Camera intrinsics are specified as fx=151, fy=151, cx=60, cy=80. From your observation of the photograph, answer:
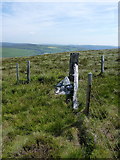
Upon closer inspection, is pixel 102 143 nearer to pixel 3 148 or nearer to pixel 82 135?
pixel 82 135

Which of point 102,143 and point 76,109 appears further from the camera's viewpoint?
point 76,109

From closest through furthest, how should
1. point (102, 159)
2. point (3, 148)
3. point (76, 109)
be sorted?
point (102, 159) → point (3, 148) → point (76, 109)

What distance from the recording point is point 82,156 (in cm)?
489

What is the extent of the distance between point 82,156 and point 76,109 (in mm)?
3022

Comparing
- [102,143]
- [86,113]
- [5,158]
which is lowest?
[5,158]

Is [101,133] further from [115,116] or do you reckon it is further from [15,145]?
[15,145]

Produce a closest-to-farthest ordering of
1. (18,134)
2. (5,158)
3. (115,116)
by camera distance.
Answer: (5,158) → (18,134) → (115,116)

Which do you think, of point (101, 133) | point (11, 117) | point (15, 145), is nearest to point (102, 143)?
point (101, 133)

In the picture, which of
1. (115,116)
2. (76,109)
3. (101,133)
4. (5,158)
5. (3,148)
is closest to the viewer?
(5,158)

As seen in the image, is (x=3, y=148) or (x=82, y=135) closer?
(x=3, y=148)

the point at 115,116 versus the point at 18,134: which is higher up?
the point at 115,116

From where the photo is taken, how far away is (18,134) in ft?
20.5

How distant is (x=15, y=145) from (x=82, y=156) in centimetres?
247

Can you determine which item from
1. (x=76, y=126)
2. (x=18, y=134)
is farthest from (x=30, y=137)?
(x=76, y=126)
